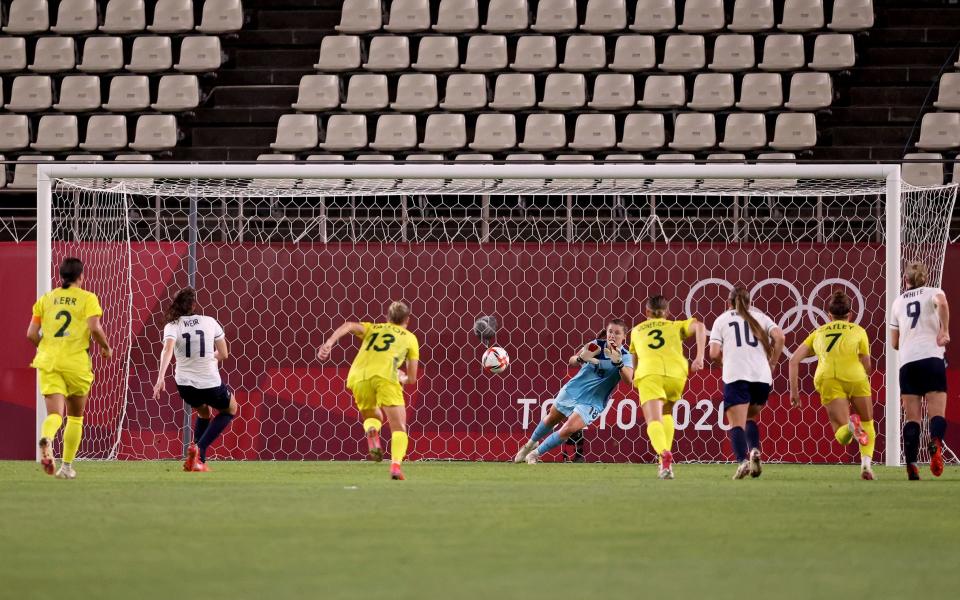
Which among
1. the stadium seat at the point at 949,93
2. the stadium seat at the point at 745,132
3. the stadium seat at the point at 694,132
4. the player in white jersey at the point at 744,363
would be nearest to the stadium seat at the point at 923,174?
the stadium seat at the point at 949,93

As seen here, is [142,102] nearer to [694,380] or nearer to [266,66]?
[266,66]

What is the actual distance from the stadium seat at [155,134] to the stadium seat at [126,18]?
2.12 m

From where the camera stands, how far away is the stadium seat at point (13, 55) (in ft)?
65.7

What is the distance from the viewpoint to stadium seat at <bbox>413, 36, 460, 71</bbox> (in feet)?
62.9

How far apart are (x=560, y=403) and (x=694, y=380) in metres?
1.65

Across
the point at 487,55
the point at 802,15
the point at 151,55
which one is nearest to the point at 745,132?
the point at 802,15

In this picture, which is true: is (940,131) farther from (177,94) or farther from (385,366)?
(177,94)

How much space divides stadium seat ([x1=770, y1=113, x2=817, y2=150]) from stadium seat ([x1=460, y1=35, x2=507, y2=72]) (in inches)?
145

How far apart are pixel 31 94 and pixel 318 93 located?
396 centimetres

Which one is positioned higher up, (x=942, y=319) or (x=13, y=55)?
(x=13, y=55)

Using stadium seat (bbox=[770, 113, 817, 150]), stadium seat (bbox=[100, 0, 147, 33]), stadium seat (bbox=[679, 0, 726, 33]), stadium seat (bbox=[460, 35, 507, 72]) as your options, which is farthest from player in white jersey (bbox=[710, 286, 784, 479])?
stadium seat (bbox=[100, 0, 147, 33])

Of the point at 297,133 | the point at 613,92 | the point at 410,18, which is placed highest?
the point at 410,18

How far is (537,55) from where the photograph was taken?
19203mm

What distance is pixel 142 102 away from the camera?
1922cm
